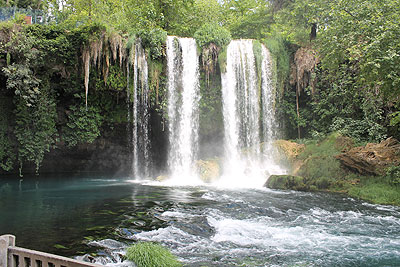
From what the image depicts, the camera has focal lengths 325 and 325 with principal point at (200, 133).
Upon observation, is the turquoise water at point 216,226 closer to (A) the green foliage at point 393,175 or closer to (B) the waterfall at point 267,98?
(A) the green foliage at point 393,175

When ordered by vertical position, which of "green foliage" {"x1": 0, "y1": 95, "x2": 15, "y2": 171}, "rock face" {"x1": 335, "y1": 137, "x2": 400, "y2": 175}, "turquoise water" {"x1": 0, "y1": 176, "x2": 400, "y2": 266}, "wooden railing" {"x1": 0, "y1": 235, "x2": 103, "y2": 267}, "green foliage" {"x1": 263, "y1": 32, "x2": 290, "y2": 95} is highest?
"green foliage" {"x1": 263, "y1": 32, "x2": 290, "y2": 95}

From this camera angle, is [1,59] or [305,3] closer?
[1,59]

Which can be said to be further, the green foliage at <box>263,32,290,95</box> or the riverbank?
the green foliage at <box>263,32,290,95</box>

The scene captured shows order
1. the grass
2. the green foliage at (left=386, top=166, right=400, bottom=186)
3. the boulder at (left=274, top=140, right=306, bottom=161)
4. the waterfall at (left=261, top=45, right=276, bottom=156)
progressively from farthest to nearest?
1. the waterfall at (left=261, top=45, right=276, bottom=156)
2. the boulder at (left=274, top=140, right=306, bottom=161)
3. the green foliage at (left=386, top=166, right=400, bottom=186)
4. the grass

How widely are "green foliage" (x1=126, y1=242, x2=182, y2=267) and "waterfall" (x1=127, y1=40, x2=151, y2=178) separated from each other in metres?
12.4

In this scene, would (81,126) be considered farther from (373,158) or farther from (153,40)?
(373,158)

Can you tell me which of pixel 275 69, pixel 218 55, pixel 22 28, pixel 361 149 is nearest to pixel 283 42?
pixel 275 69

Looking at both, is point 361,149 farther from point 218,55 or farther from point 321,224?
point 218,55

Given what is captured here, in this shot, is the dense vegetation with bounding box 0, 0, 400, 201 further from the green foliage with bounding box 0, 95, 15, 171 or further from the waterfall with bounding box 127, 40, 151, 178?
the waterfall with bounding box 127, 40, 151, 178

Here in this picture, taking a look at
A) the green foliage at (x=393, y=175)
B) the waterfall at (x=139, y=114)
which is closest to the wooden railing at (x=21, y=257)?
the green foliage at (x=393, y=175)

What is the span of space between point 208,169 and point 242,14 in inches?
697

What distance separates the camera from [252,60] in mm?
18953

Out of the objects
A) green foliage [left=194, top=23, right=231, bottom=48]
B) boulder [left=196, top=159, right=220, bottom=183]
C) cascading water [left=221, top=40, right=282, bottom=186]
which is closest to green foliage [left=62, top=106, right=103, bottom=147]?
boulder [left=196, top=159, right=220, bottom=183]

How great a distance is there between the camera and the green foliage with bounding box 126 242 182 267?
505 centimetres
